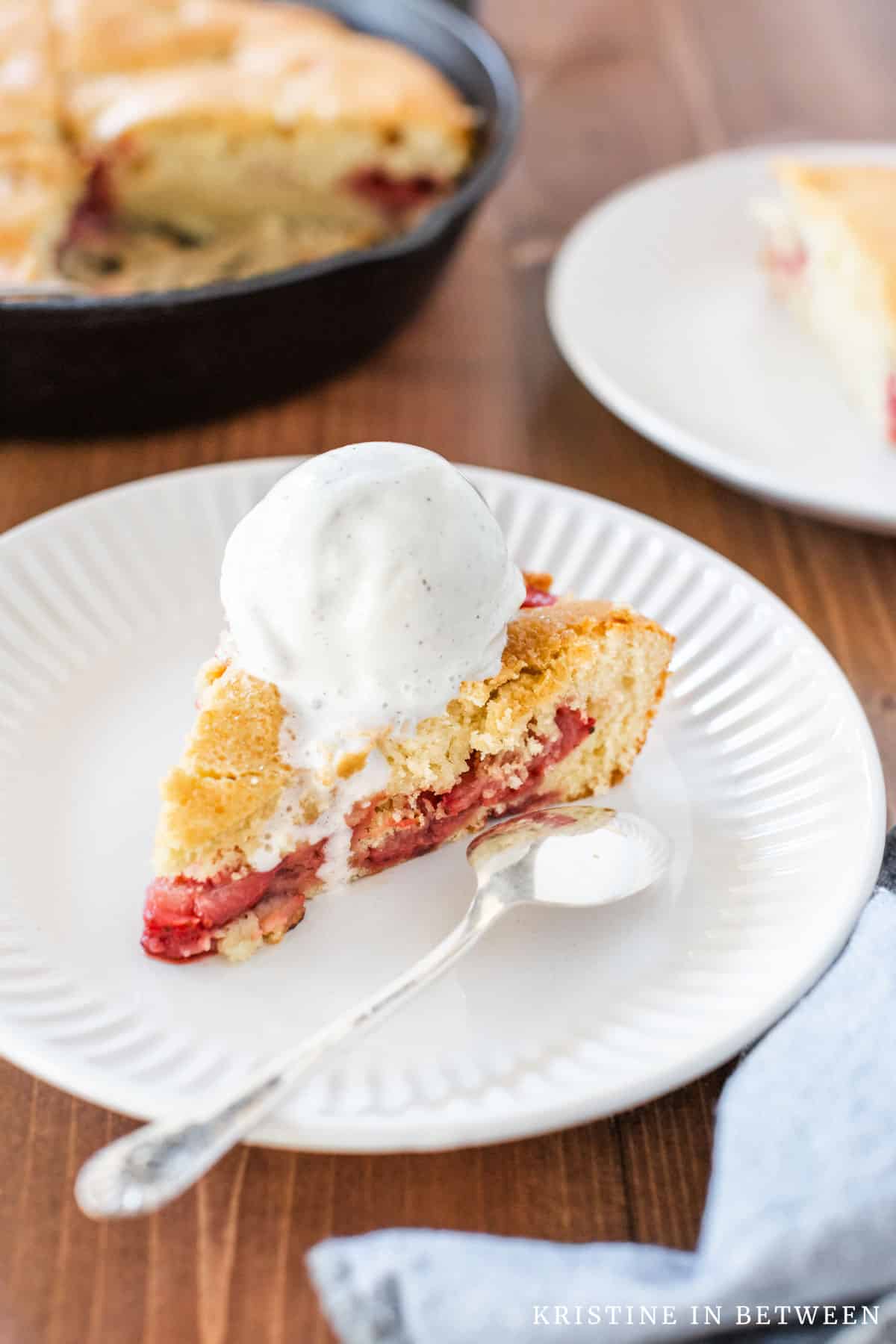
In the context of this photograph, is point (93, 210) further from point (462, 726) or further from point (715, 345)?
point (462, 726)

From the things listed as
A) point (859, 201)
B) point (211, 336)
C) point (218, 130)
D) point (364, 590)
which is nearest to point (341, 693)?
point (364, 590)

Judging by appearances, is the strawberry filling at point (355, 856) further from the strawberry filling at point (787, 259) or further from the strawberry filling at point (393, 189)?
the strawberry filling at point (393, 189)

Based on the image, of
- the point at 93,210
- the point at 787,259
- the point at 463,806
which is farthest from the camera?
the point at 93,210

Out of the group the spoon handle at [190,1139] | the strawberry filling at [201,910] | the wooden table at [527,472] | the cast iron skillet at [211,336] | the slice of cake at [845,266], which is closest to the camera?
the spoon handle at [190,1139]

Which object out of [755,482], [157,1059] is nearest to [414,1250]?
[157,1059]

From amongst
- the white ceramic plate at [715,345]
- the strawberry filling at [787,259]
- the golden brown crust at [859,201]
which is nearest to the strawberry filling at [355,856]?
the white ceramic plate at [715,345]

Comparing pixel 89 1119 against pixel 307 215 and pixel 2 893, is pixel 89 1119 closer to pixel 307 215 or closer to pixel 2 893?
pixel 2 893
